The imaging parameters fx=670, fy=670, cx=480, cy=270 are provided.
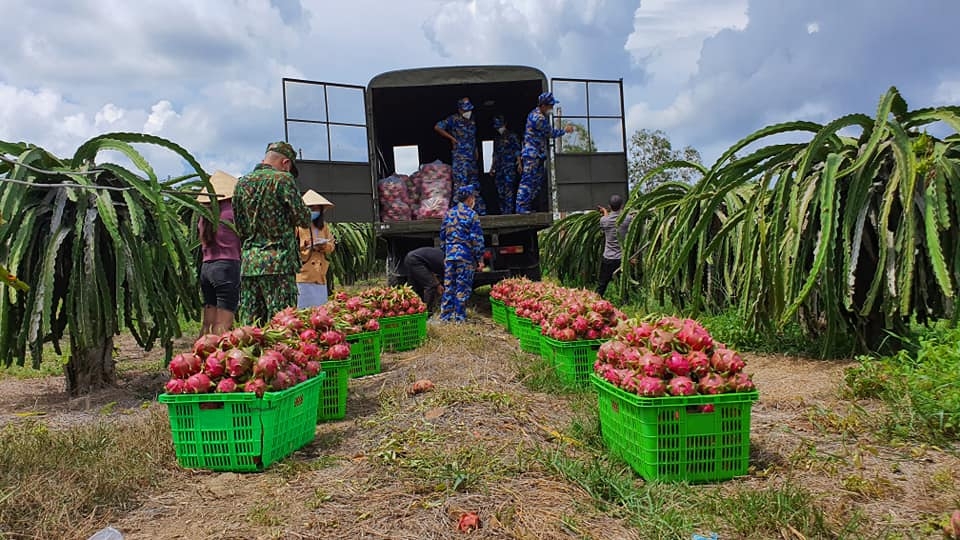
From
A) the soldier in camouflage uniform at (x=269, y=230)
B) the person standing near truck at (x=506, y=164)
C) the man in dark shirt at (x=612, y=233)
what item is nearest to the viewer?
the soldier in camouflage uniform at (x=269, y=230)

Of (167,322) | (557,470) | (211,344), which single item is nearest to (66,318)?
(167,322)

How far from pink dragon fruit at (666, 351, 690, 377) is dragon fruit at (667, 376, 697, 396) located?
0.16ft

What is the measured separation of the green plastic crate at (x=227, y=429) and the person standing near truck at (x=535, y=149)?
595cm

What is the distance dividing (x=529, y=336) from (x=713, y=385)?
3.22 metres

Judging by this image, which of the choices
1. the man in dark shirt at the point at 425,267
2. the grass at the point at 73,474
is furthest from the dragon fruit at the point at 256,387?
the man in dark shirt at the point at 425,267

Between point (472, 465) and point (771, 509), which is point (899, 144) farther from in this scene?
point (472, 465)

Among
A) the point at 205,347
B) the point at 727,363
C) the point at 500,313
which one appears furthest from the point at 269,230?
the point at 500,313

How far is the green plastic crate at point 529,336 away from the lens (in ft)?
18.9

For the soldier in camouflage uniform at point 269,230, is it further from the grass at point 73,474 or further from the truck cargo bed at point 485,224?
the truck cargo bed at point 485,224

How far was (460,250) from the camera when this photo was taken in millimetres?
7520

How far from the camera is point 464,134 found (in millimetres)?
9000

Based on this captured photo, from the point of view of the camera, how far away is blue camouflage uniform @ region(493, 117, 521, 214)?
31.3 ft

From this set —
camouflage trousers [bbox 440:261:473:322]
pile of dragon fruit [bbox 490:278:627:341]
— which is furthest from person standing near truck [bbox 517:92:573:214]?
pile of dragon fruit [bbox 490:278:627:341]

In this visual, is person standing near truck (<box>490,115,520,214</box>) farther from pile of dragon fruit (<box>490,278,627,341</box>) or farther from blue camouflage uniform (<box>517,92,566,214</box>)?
pile of dragon fruit (<box>490,278,627,341</box>)
